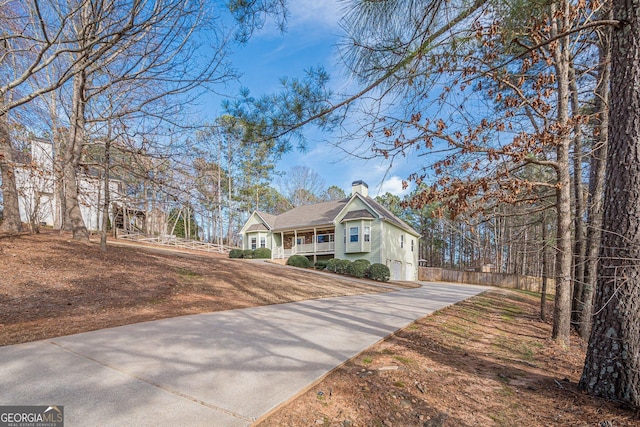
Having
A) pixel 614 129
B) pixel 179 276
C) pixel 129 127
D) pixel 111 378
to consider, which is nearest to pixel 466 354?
pixel 614 129

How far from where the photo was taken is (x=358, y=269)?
54.5 feet

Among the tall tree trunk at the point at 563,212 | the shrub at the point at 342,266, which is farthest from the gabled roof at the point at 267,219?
the tall tree trunk at the point at 563,212

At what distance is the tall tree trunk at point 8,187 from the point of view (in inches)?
307

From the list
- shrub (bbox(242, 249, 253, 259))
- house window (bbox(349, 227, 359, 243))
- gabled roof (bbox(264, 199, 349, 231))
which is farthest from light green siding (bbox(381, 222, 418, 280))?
shrub (bbox(242, 249, 253, 259))

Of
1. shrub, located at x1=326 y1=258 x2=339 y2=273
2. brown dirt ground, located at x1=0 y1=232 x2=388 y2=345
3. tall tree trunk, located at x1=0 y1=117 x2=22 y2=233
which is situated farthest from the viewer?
shrub, located at x1=326 y1=258 x2=339 y2=273

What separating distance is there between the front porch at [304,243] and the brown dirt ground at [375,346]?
1281 centimetres

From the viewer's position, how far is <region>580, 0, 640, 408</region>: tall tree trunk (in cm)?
267

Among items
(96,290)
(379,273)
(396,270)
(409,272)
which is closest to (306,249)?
(396,270)

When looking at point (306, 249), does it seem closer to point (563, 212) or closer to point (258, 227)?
point (258, 227)

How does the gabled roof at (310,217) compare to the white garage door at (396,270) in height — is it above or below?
above

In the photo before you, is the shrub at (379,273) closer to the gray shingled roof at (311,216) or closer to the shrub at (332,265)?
the shrub at (332,265)

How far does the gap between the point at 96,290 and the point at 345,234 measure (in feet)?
51.6

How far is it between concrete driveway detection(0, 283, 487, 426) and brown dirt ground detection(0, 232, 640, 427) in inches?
12.8

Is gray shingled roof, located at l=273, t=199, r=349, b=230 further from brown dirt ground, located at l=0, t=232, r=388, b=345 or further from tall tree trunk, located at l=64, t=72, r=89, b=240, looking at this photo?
tall tree trunk, located at l=64, t=72, r=89, b=240
